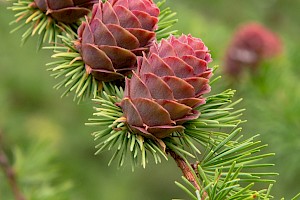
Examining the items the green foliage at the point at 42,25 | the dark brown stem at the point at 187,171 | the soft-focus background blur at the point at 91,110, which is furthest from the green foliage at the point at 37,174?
the dark brown stem at the point at 187,171

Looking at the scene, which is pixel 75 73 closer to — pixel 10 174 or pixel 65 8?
pixel 65 8

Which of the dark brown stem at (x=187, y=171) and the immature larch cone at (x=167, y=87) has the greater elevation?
the immature larch cone at (x=167, y=87)

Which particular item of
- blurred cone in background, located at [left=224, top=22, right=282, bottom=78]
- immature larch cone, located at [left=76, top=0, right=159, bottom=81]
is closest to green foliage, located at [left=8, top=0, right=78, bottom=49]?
immature larch cone, located at [left=76, top=0, right=159, bottom=81]

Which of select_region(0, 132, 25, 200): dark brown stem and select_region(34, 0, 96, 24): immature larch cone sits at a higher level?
select_region(34, 0, 96, 24): immature larch cone

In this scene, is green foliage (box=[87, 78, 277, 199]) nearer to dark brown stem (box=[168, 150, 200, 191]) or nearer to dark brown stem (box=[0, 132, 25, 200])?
dark brown stem (box=[168, 150, 200, 191])

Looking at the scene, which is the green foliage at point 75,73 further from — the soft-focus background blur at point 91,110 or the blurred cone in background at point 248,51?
the blurred cone in background at point 248,51

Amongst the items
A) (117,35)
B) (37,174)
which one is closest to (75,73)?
(117,35)

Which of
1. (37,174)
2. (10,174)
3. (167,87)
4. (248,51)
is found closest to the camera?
(167,87)
